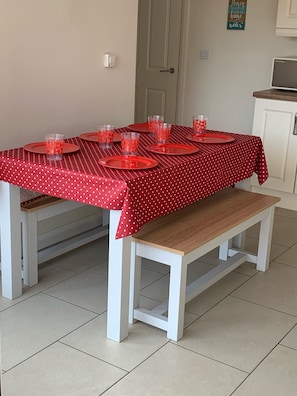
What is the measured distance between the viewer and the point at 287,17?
436cm

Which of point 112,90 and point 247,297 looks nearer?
point 247,297

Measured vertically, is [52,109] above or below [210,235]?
above

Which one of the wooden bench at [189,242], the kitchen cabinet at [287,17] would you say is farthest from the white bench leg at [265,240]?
the kitchen cabinet at [287,17]

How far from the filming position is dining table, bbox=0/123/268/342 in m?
2.25

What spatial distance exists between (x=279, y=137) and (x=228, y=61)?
3.63ft

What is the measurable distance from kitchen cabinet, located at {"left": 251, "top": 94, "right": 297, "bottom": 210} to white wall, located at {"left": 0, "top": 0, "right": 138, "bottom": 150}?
120 cm

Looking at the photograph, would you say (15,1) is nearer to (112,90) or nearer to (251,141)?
(112,90)

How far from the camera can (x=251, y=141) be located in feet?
10.3

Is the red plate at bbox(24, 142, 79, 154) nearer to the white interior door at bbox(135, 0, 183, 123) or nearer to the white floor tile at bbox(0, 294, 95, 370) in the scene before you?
the white floor tile at bbox(0, 294, 95, 370)

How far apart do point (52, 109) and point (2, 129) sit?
1.29ft

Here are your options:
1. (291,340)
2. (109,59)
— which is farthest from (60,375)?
(109,59)

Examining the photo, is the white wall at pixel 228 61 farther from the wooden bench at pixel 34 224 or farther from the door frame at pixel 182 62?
the wooden bench at pixel 34 224

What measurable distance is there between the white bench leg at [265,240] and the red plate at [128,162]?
1.03 meters

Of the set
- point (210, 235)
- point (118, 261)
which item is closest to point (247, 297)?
point (210, 235)
